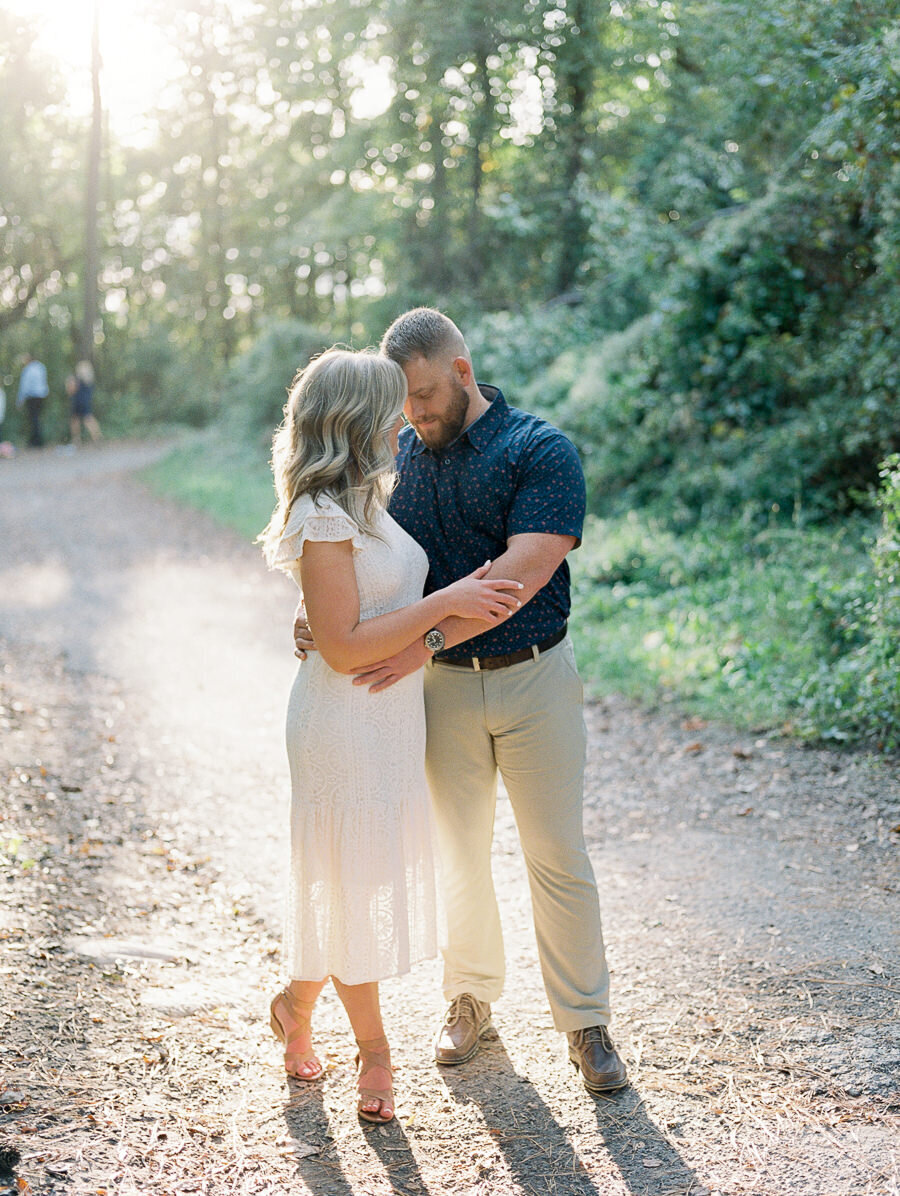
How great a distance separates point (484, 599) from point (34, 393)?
77.5 feet

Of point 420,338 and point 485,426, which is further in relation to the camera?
point 485,426

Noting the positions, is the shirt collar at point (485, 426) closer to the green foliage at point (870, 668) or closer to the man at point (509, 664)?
the man at point (509, 664)

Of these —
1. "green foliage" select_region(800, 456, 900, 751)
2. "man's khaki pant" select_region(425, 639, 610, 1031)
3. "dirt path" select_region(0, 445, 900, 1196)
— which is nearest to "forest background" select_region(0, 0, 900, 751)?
"green foliage" select_region(800, 456, 900, 751)

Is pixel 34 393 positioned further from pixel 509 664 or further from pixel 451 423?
pixel 509 664

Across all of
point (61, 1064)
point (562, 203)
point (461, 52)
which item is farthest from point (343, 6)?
point (61, 1064)

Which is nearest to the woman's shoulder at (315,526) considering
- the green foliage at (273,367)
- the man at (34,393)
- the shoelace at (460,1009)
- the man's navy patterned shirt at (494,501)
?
the man's navy patterned shirt at (494,501)

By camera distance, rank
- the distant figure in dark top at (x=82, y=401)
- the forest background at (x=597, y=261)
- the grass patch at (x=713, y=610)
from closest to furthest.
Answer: the grass patch at (x=713, y=610)
the forest background at (x=597, y=261)
the distant figure in dark top at (x=82, y=401)

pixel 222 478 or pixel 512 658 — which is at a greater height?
pixel 512 658

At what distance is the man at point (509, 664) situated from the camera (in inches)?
125

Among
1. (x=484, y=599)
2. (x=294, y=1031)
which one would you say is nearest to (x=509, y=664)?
(x=484, y=599)

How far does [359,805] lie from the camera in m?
3.06

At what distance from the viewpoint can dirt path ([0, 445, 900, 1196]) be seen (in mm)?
2936

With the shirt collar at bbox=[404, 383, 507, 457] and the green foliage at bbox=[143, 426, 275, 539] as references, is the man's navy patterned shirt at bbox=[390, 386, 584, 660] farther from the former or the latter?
the green foliage at bbox=[143, 426, 275, 539]

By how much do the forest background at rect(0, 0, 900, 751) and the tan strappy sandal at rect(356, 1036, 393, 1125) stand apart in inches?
142
